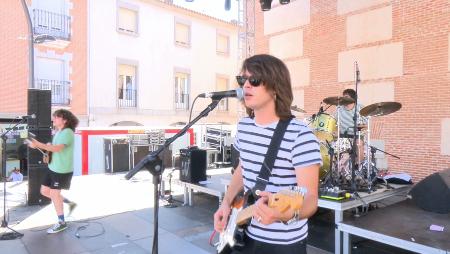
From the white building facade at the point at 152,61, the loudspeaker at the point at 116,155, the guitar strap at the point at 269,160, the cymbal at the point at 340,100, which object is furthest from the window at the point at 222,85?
the guitar strap at the point at 269,160

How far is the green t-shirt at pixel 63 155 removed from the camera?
16.7 feet

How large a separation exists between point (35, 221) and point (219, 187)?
2867mm

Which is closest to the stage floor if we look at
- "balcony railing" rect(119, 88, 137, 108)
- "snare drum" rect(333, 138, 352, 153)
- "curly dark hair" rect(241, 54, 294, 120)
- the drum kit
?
the drum kit

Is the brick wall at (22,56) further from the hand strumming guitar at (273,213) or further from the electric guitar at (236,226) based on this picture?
the hand strumming guitar at (273,213)

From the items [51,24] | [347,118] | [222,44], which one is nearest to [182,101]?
[222,44]

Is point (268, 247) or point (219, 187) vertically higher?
point (268, 247)

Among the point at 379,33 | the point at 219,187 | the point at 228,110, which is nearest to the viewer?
the point at 219,187

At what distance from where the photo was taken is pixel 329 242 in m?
4.89

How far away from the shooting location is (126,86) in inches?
674

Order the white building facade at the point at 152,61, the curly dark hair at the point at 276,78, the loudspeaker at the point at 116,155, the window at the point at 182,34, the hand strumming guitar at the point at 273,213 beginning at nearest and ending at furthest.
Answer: the hand strumming guitar at the point at 273,213 → the curly dark hair at the point at 276,78 → the loudspeaker at the point at 116,155 → the white building facade at the point at 152,61 → the window at the point at 182,34

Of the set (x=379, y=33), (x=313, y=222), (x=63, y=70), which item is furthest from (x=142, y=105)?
(x=313, y=222)

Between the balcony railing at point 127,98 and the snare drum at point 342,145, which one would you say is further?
the balcony railing at point 127,98

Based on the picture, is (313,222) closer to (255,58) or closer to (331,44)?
(255,58)

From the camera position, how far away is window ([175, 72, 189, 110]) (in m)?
19.0
